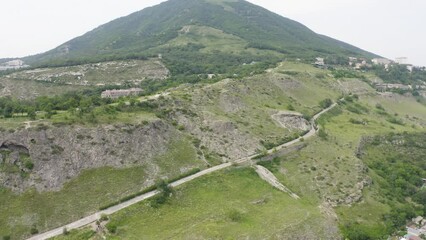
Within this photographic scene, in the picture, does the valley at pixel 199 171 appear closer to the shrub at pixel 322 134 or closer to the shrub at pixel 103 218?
the shrub at pixel 103 218

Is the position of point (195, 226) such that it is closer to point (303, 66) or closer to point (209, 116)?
point (209, 116)

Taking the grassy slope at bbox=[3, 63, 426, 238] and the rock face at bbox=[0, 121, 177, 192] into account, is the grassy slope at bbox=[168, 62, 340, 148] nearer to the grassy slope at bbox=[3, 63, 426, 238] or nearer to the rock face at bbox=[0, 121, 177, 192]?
the grassy slope at bbox=[3, 63, 426, 238]

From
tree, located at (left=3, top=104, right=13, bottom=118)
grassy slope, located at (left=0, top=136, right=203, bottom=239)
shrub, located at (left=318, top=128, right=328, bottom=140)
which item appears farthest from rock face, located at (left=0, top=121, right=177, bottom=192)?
shrub, located at (left=318, top=128, right=328, bottom=140)

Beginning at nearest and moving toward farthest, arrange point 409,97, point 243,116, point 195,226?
1. point 195,226
2. point 243,116
3. point 409,97

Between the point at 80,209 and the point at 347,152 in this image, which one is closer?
the point at 80,209

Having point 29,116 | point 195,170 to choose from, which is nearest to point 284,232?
point 195,170

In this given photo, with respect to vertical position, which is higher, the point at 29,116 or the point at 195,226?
the point at 29,116
